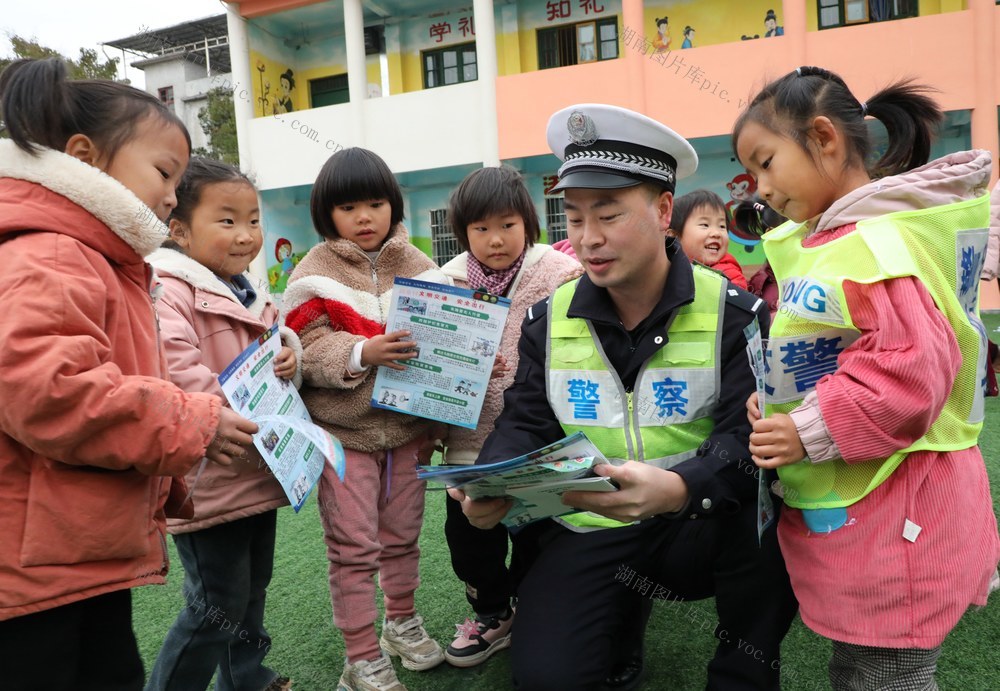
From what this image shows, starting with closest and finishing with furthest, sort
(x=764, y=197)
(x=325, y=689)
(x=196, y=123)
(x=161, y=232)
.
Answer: (x=161, y=232), (x=764, y=197), (x=325, y=689), (x=196, y=123)

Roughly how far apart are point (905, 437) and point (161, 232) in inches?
54.6

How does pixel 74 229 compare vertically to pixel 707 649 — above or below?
above

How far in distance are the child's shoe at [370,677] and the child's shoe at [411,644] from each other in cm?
18

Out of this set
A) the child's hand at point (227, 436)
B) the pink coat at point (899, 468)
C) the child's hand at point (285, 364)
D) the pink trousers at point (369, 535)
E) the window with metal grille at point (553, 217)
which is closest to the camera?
the pink coat at point (899, 468)

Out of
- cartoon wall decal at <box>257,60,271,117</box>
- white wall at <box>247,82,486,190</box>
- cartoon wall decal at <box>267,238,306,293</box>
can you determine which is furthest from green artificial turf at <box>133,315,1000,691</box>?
cartoon wall decal at <box>257,60,271,117</box>

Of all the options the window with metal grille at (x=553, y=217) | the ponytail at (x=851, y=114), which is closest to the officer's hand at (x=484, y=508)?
the ponytail at (x=851, y=114)

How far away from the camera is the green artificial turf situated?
1979 mm

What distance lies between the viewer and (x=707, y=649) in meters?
2.18

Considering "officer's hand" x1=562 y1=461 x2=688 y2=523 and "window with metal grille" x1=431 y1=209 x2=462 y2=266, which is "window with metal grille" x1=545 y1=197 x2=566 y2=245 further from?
"officer's hand" x1=562 y1=461 x2=688 y2=523

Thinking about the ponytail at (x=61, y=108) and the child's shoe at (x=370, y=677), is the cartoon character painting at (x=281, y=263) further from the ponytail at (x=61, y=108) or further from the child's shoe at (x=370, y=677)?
the ponytail at (x=61, y=108)

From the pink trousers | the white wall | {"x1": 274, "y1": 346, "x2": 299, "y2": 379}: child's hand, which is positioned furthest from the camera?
the white wall

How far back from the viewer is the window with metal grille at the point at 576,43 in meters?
11.1

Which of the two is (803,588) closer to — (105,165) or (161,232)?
(161,232)

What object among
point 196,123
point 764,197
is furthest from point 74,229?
point 196,123
